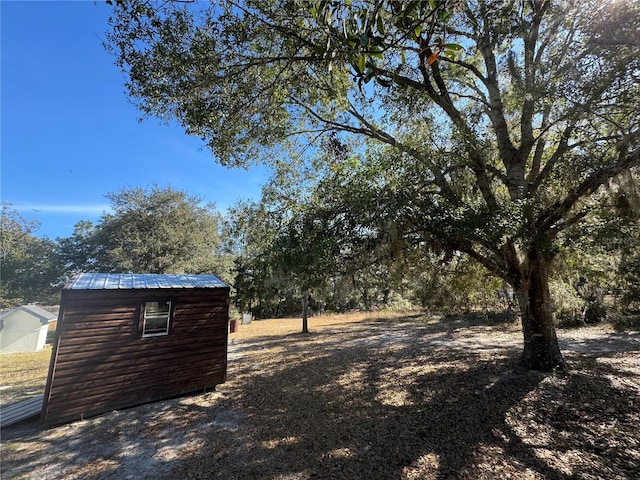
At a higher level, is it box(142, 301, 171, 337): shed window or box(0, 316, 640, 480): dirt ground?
box(142, 301, 171, 337): shed window

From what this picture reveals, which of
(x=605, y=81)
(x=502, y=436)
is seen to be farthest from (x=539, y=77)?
(x=502, y=436)

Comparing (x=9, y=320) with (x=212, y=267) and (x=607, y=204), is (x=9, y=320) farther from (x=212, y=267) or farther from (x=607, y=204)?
(x=607, y=204)

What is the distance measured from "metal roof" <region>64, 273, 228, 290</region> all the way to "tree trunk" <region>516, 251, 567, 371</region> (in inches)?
254

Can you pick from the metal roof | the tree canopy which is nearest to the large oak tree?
the metal roof

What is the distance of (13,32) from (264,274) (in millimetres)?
4700

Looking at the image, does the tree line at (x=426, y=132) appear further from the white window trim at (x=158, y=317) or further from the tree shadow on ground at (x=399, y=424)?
the white window trim at (x=158, y=317)

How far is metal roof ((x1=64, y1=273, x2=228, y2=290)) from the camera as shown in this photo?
17.9 feet

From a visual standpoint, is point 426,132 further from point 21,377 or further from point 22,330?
point 22,330

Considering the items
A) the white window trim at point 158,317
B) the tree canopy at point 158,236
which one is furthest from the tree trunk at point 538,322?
the tree canopy at point 158,236

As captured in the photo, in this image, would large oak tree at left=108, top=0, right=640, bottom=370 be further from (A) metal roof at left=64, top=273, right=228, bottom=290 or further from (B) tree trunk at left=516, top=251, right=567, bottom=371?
(A) metal roof at left=64, top=273, right=228, bottom=290

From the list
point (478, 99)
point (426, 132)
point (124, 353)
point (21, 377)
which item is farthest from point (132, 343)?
point (478, 99)

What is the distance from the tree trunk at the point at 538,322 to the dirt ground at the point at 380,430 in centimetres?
29

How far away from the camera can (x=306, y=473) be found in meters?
3.12

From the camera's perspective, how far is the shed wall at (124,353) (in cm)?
493
